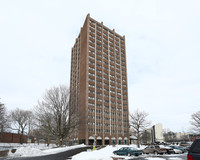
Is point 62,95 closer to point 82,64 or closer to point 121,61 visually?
point 82,64

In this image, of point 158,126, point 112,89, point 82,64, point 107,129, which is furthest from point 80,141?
point 158,126

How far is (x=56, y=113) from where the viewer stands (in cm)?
4312

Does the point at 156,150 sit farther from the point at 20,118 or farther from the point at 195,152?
the point at 20,118


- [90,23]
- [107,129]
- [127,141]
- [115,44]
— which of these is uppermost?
[90,23]

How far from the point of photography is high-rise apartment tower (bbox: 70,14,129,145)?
7788 centimetres

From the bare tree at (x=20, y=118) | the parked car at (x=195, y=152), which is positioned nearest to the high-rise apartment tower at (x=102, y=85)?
the bare tree at (x=20, y=118)

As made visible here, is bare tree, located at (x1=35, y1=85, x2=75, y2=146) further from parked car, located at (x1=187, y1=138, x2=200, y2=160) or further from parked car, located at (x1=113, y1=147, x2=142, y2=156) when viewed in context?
parked car, located at (x1=187, y1=138, x2=200, y2=160)

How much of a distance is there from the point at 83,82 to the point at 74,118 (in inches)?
1467

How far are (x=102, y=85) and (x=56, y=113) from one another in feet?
144

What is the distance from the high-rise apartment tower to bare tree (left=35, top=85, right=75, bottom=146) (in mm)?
29080

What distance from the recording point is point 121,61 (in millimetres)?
98125

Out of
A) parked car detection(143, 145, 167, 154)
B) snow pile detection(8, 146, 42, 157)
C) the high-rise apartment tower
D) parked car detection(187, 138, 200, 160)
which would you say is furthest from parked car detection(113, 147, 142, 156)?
the high-rise apartment tower

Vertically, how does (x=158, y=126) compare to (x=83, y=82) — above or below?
below

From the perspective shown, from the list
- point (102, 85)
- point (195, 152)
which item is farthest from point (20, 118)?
point (195, 152)
